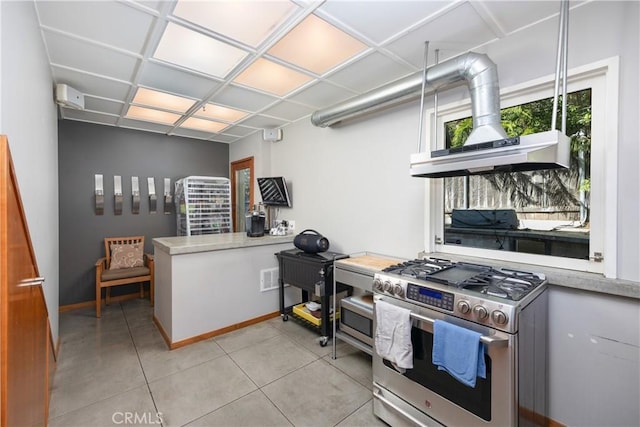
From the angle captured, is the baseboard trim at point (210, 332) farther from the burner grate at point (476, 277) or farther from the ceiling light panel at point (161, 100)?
the ceiling light panel at point (161, 100)

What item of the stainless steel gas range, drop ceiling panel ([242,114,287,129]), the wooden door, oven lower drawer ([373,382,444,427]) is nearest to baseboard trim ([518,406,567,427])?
the stainless steel gas range

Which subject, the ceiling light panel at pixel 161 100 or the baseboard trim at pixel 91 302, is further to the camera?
the baseboard trim at pixel 91 302

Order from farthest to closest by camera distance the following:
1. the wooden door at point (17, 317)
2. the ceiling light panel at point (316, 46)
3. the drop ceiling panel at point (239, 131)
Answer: the drop ceiling panel at point (239, 131) → the ceiling light panel at point (316, 46) → the wooden door at point (17, 317)


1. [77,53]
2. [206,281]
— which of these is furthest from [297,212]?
[77,53]

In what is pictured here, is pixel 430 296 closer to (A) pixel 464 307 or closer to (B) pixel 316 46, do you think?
(A) pixel 464 307

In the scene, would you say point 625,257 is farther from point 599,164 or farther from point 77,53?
point 77,53

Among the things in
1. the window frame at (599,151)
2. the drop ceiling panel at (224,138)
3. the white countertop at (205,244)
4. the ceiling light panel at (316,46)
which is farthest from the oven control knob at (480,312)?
the drop ceiling panel at (224,138)

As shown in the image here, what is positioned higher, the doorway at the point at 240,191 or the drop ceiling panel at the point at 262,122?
the drop ceiling panel at the point at 262,122

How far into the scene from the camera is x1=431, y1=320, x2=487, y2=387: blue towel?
1.35 m

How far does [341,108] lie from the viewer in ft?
9.11

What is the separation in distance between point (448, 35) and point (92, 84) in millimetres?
3119

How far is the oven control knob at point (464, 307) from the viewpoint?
1.42 meters

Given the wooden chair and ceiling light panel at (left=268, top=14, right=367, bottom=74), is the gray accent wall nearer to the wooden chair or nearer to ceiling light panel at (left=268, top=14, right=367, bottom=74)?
the wooden chair

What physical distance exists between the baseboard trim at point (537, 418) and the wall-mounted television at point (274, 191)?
311 centimetres
